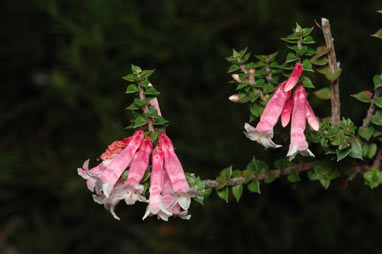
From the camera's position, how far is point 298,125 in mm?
1271

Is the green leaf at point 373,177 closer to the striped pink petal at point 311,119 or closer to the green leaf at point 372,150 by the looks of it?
the green leaf at point 372,150

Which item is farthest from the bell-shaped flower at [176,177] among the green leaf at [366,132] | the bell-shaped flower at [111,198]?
the green leaf at [366,132]

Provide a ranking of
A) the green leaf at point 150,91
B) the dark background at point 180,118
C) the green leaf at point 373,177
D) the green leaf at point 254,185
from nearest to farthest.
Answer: the green leaf at point 150,91 → the green leaf at point 373,177 → the green leaf at point 254,185 → the dark background at point 180,118

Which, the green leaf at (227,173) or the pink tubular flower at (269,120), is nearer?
the pink tubular flower at (269,120)

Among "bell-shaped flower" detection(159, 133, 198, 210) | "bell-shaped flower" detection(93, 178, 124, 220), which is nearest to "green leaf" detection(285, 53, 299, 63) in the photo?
"bell-shaped flower" detection(159, 133, 198, 210)

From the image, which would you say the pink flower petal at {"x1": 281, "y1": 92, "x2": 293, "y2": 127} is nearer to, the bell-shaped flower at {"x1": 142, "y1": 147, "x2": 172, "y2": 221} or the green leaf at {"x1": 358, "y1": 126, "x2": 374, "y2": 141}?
the green leaf at {"x1": 358, "y1": 126, "x2": 374, "y2": 141}

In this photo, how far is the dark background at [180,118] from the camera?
3.26m

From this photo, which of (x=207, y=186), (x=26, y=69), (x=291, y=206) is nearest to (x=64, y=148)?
(x=26, y=69)

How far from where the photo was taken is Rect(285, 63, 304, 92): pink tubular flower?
A: 1.24 m

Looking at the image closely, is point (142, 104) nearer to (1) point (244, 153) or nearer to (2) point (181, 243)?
(1) point (244, 153)

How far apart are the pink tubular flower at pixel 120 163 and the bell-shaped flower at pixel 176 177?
0.07 meters

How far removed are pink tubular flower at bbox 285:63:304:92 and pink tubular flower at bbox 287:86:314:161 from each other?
6 centimetres

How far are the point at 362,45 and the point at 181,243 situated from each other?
2.02 metres

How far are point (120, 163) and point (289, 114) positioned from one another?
19.6 inches
